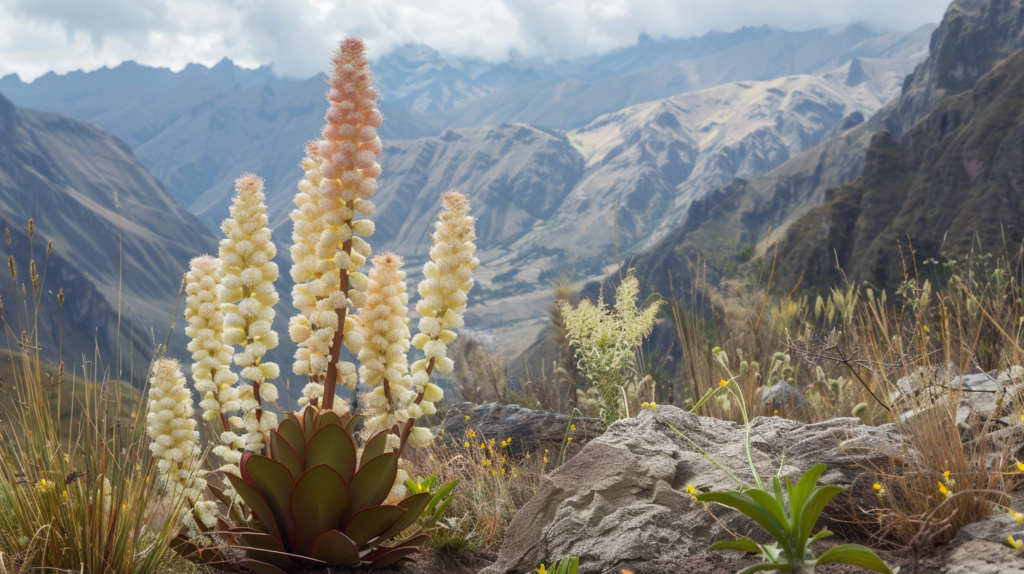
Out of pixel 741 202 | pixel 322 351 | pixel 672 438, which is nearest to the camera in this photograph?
pixel 322 351

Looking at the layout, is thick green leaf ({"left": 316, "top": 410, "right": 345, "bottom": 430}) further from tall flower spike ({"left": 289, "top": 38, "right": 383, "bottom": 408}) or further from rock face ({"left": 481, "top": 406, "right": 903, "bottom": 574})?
rock face ({"left": 481, "top": 406, "right": 903, "bottom": 574})

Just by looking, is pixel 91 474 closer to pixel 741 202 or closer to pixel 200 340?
pixel 200 340

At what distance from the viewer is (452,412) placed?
7.55m

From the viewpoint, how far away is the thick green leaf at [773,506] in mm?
2285

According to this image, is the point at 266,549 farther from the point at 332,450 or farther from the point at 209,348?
the point at 209,348

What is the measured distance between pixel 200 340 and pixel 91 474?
2.31 feet

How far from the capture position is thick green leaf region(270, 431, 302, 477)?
279cm

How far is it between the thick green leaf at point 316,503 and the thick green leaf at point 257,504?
11 centimetres

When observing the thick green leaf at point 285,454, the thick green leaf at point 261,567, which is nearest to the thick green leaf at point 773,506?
the thick green leaf at point 285,454

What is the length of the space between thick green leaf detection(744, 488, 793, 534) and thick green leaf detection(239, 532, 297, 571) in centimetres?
188

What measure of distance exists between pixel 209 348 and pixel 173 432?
1.39 feet

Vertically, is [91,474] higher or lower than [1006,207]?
higher

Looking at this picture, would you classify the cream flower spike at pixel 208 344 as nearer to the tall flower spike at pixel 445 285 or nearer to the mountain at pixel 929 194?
the tall flower spike at pixel 445 285

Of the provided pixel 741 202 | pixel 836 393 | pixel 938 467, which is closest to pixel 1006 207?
pixel 836 393
